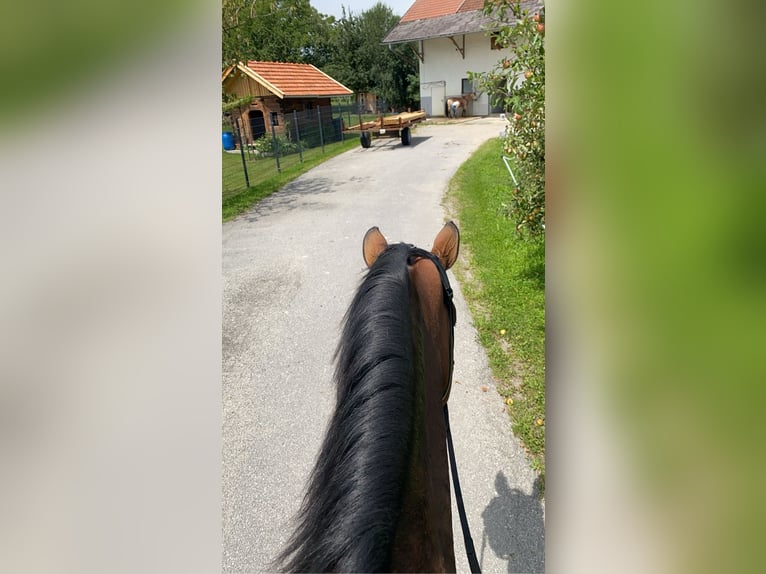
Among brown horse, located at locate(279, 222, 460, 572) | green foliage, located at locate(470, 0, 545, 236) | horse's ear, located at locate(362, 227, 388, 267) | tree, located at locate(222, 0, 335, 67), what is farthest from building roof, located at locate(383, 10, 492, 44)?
brown horse, located at locate(279, 222, 460, 572)

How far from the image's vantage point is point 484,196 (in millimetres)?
7883

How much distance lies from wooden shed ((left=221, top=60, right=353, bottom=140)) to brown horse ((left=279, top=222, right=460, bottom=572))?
36.6ft

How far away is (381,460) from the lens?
858mm

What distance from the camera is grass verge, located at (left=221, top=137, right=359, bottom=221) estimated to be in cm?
845

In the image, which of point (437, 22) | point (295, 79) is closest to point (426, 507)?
point (295, 79)

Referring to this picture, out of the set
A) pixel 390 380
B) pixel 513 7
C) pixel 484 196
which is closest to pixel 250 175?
pixel 484 196

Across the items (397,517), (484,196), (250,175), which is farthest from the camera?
(250,175)

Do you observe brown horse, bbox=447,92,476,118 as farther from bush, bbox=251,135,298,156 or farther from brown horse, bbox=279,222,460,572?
brown horse, bbox=279,222,460,572
